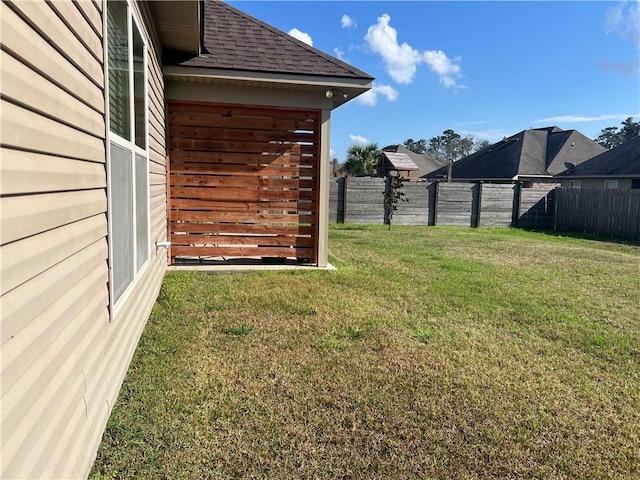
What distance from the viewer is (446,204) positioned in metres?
15.8

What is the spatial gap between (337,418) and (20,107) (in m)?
2.14

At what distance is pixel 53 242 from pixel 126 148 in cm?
161

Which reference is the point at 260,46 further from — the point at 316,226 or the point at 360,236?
the point at 360,236

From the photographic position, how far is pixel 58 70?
1.67m

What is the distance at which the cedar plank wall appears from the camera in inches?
49.3

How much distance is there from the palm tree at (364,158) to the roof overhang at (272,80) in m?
20.5

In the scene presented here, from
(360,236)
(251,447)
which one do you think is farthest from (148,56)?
(360,236)

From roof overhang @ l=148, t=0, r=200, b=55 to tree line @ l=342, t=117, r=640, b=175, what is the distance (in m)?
21.6

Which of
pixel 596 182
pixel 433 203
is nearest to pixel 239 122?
pixel 433 203

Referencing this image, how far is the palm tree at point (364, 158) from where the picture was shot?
1048 inches

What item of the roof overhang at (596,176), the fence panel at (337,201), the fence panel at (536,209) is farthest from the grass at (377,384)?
the roof overhang at (596,176)

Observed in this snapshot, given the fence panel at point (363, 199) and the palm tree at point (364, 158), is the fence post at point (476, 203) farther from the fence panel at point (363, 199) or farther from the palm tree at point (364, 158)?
the palm tree at point (364, 158)

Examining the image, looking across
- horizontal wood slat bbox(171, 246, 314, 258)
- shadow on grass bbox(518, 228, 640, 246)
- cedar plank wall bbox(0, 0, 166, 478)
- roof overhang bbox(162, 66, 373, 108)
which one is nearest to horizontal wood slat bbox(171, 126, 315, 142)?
roof overhang bbox(162, 66, 373, 108)

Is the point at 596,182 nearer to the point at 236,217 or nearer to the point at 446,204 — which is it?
the point at 446,204
